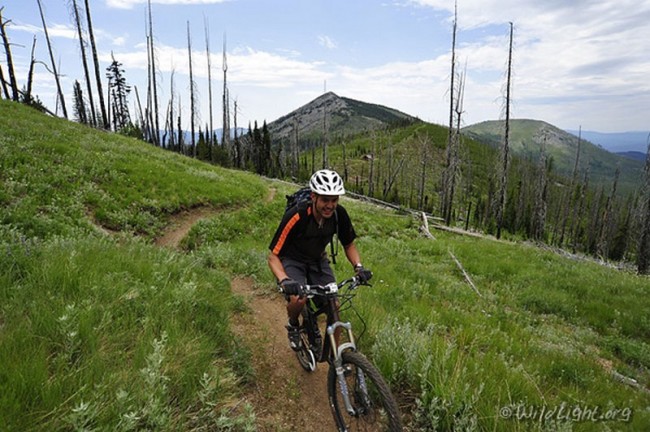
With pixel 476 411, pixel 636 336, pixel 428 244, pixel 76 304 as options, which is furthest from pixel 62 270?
pixel 428 244

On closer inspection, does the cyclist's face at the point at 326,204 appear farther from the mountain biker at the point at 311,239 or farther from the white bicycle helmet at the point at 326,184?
the white bicycle helmet at the point at 326,184

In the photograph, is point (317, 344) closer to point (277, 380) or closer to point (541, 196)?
point (277, 380)

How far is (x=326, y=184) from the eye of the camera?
420 centimetres

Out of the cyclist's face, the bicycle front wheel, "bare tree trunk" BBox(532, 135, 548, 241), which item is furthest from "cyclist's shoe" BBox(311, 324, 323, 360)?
"bare tree trunk" BBox(532, 135, 548, 241)

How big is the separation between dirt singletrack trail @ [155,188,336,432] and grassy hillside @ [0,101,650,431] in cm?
33

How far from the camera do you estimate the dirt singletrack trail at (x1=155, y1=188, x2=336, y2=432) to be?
4.10 metres

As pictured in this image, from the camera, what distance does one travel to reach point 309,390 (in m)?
4.69

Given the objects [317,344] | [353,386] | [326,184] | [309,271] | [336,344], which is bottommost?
[317,344]

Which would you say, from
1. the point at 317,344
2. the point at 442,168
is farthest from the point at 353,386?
the point at 442,168

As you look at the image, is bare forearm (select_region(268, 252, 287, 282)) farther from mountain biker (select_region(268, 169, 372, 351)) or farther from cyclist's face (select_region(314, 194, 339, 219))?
cyclist's face (select_region(314, 194, 339, 219))

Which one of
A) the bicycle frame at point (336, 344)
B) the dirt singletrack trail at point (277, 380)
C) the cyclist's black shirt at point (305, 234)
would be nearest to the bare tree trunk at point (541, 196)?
the dirt singletrack trail at point (277, 380)

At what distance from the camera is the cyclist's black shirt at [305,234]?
14.8ft

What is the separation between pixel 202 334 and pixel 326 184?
7.97ft

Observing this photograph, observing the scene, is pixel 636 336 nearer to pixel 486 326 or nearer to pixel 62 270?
pixel 486 326
